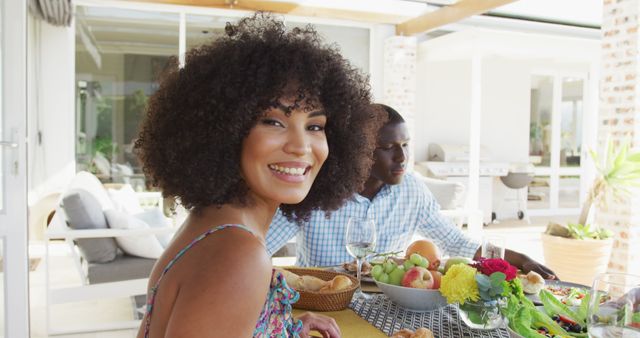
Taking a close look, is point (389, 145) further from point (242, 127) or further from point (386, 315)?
point (242, 127)

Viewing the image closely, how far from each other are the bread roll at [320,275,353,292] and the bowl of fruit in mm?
92

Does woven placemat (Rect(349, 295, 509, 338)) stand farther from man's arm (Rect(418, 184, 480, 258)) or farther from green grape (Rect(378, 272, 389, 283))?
man's arm (Rect(418, 184, 480, 258))

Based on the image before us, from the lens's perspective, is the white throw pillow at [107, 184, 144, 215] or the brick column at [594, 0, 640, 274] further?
the white throw pillow at [107, 184, 144, 215]

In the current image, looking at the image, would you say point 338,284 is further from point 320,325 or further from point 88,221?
point 88,221

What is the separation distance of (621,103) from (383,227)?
9.53 ft

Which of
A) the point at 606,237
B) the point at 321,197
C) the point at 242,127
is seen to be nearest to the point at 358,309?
the point at 321,197

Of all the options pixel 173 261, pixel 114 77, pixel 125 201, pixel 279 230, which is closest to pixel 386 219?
pixel 279 230

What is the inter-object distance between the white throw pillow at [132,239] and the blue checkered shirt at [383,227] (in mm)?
1483

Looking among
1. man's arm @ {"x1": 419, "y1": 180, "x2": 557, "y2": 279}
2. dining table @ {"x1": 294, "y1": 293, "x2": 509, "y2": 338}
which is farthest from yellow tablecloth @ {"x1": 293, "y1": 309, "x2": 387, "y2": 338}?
man's arm @ {"x1": 419, "y1": 180, "x2": 557, "y2": 279}

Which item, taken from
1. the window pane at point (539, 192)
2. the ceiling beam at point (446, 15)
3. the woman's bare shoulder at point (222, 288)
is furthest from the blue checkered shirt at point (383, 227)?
the window pane at point (539, 192)

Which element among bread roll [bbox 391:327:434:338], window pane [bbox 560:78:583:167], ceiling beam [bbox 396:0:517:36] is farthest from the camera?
window pane [bbox 560:78:583:167]

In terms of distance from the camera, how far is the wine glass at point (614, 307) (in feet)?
2.88

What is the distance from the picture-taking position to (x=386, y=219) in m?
2.44

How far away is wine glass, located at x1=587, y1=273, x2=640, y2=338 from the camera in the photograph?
2.88 feet
